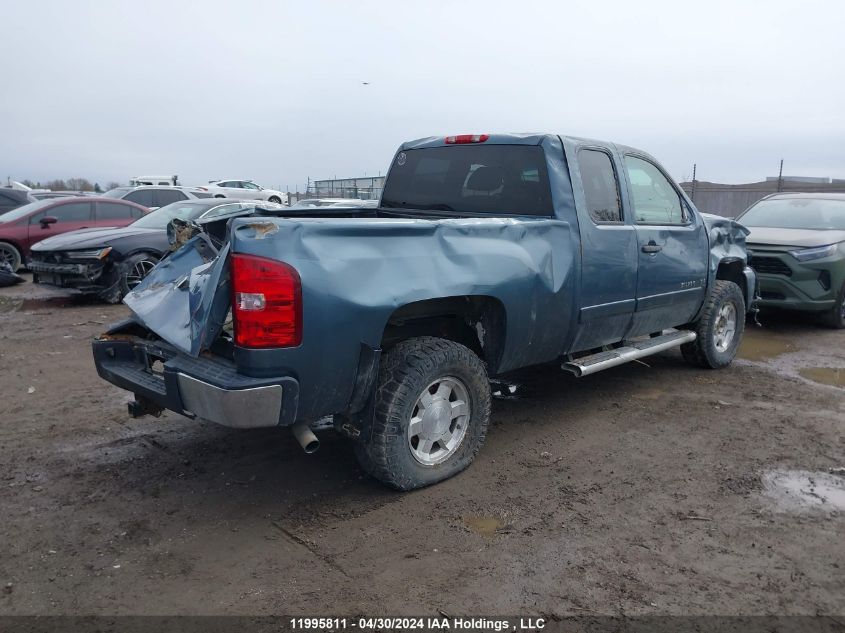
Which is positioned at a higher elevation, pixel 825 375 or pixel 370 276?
pixel 370 276

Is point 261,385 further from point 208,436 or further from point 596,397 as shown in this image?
point 596,397

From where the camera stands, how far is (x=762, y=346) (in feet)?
25.3

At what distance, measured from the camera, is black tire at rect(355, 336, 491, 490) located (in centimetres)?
357

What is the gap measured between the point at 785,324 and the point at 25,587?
8.96m

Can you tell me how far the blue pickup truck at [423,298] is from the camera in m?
3.14

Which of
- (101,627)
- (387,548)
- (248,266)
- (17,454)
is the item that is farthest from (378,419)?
(17,454)

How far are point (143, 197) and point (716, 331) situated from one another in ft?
45.8

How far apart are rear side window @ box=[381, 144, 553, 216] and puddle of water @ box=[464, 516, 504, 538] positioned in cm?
203

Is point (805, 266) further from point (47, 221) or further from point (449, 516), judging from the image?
point (47, 221)

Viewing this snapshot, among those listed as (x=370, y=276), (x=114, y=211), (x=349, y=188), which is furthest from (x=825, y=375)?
(x=349, y=188)

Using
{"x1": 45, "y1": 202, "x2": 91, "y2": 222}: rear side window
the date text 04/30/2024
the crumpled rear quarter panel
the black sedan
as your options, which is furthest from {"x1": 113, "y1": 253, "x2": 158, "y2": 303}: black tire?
the date text 04/30/2024

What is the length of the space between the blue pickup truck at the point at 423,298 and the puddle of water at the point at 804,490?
4.23 ft

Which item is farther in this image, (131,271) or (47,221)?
(47,221)

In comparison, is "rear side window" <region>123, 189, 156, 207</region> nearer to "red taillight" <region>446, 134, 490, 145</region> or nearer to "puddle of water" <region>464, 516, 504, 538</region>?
"red taillight" <region>446, 134, 490, 145</region>
